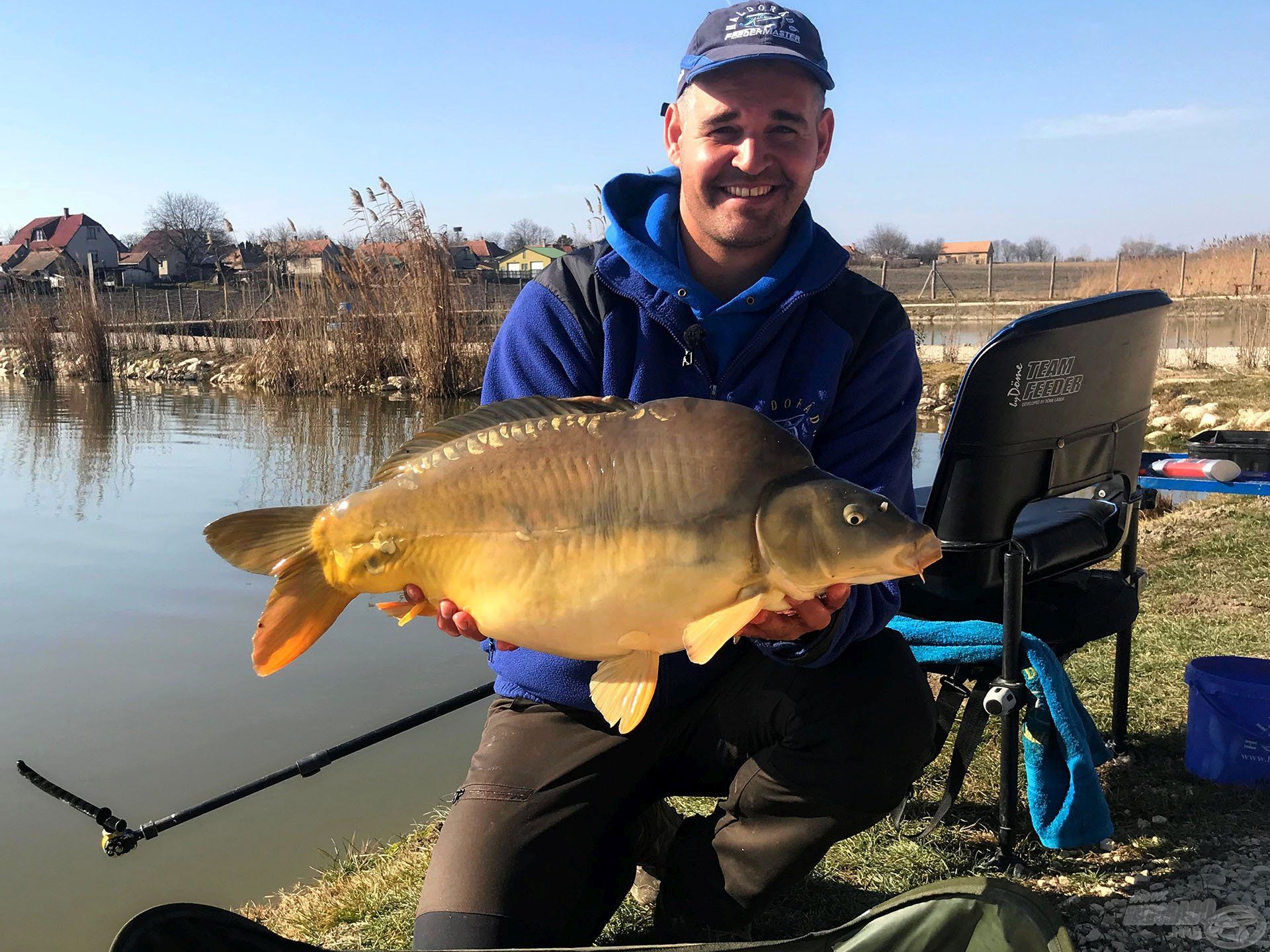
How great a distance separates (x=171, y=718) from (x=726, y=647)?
2345 millimetres

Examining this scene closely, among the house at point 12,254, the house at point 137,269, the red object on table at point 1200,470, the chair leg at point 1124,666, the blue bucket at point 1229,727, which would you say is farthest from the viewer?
the house at point 12,254

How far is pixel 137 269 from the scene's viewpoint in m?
45.2

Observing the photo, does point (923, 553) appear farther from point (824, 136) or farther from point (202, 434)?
point (202, 434)

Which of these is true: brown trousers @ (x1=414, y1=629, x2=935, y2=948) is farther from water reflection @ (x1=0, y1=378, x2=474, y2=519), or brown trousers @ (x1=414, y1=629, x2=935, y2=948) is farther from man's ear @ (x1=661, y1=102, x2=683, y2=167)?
water reflection @ (x1=0, y1=378, x2=474, y2=519)

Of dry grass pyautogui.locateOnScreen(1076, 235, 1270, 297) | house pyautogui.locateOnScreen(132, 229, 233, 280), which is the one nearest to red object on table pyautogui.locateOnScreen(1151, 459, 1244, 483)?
dry grass pyautogui.locateOnScreen(1076, 235, 1270, 297)

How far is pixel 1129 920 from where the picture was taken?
1.67 m

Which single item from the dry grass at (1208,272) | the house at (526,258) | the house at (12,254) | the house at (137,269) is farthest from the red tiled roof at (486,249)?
the dry grass at (1208,272)

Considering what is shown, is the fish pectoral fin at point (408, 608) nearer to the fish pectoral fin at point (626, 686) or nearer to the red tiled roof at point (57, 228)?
the fish pectoral fin at point (626, 686)

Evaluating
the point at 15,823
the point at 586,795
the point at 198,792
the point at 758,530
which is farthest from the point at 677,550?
the point at 15,823

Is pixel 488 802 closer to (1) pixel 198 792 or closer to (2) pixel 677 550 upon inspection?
(2) pixel 677 550

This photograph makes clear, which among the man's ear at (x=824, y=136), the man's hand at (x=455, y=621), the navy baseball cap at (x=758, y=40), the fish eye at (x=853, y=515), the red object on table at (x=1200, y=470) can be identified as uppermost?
the navy baseball cap at (x=758, y=40)

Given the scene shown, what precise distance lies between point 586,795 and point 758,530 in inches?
24.0

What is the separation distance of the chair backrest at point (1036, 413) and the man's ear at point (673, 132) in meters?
0.64

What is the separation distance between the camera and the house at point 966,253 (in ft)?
167
